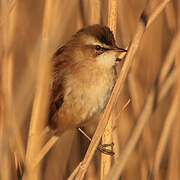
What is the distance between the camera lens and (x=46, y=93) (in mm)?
1852

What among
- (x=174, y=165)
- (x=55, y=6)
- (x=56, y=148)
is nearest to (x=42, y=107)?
(x=55, y=6)

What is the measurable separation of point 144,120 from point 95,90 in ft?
2.67

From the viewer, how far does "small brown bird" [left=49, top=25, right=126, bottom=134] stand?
2521mm

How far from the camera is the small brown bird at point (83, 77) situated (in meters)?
2.52

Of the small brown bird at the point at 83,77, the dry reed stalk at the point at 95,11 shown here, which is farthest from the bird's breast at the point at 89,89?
the dry reed stalk at the point at 95,11

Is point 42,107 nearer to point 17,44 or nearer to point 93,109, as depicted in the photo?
point 93,109

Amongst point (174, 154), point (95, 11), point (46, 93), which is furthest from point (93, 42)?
point (174, 154)

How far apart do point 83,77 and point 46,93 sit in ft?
2.46

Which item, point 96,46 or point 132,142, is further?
point 96,46

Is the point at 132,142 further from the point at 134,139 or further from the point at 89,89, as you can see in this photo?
the point at 89,89

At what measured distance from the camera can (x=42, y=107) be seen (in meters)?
1.85

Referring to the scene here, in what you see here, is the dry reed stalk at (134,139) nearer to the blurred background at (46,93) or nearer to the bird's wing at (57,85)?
the blurred background at (46,93)

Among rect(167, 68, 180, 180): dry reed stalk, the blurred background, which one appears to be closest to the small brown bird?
the blurred background

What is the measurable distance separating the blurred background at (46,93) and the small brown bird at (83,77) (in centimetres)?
13
